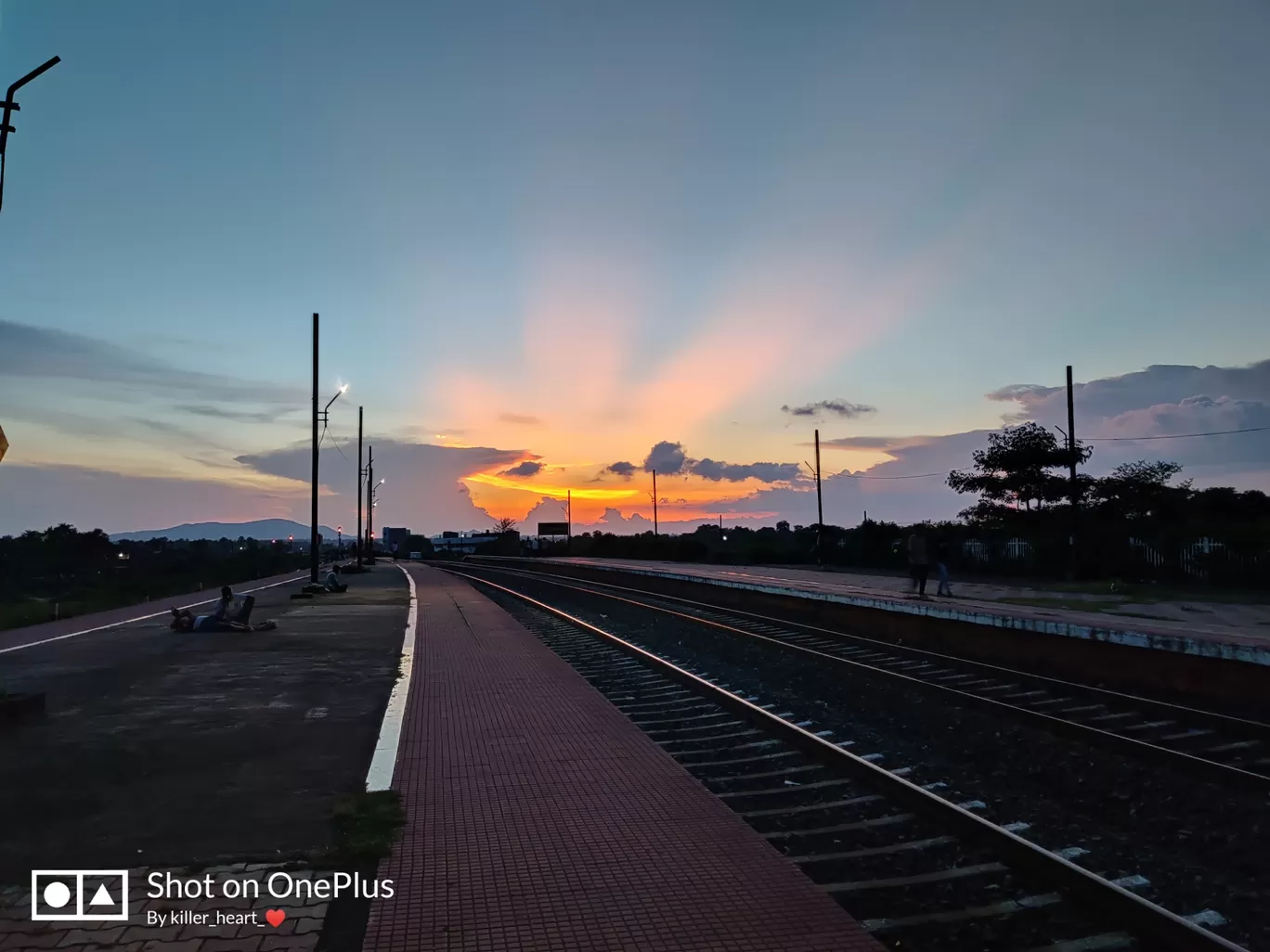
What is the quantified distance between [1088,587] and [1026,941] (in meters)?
28.7

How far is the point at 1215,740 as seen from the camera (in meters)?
9.45

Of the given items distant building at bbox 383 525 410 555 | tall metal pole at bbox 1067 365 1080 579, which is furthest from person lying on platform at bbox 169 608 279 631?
distant building at bbox 383 525 410 555

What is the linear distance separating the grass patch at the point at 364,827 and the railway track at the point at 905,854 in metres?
2.59

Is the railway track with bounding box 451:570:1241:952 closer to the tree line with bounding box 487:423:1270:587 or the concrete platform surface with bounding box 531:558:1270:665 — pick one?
the concrete platform surface with bounding box 531:558:1270:665

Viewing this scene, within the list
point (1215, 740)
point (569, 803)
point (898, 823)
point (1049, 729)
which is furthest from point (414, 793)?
point (1215, 740)

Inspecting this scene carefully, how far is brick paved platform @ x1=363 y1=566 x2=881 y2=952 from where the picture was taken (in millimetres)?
4383

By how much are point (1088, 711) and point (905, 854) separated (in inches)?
254

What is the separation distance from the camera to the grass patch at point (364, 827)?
532cm

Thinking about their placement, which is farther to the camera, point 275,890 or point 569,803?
point 569,803

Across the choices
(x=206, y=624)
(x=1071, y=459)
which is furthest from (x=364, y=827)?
(x=1071, y=459)

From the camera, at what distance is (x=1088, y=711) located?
1097 cm

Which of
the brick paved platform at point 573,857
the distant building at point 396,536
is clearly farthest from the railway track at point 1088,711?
the distant building at point 396,536

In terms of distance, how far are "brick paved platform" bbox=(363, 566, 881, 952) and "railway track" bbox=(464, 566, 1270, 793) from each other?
182 inches

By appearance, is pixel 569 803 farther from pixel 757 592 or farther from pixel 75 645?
pixel 757 592
